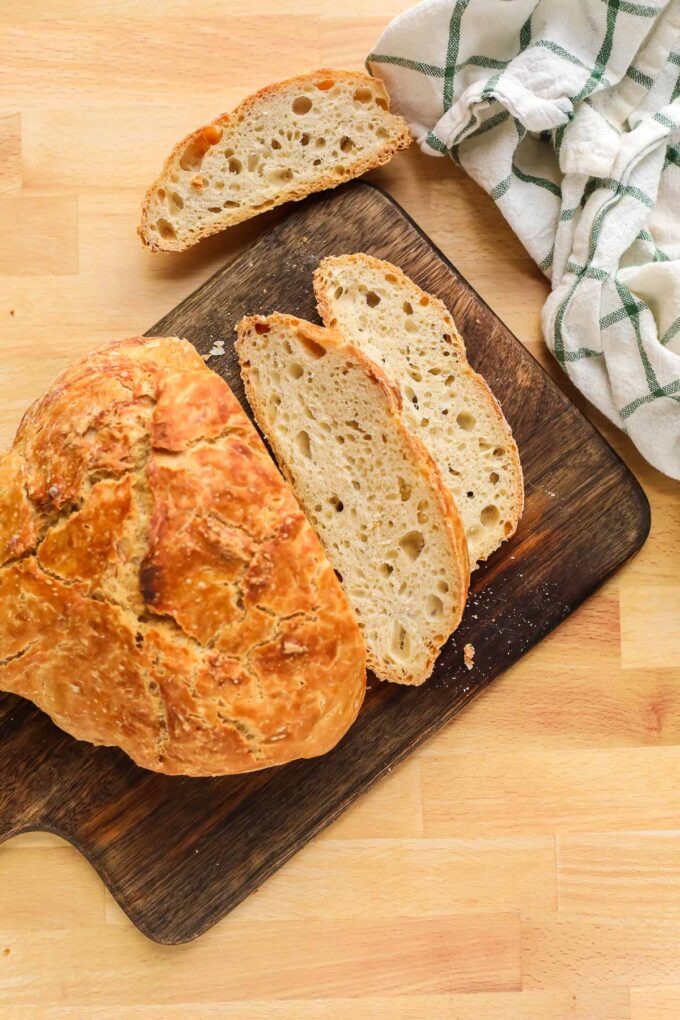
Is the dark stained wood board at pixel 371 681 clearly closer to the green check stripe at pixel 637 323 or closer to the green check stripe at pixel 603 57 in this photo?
the green check stripe at pixel 637 323

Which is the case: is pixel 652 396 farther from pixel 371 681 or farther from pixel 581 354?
pixel 371 681

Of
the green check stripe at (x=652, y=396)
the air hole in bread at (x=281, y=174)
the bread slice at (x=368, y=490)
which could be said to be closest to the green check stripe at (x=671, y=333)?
the green check stripe at (x=652, y=396)

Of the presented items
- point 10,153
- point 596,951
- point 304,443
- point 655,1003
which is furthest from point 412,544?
point 10,153

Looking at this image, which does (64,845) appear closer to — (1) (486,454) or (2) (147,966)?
(2) (147,966)

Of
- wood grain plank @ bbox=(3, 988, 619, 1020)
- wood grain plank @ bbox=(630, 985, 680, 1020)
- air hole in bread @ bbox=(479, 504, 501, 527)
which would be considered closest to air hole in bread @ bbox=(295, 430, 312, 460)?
air hole in bread @ bbox=(479, 504, 501, 527)

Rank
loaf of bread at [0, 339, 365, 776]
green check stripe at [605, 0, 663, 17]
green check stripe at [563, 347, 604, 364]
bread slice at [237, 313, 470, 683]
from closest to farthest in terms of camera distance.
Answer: loaf of bread at [0, 339, 365, 776] → bread slice at [237, 313, 470, 683] → green check stripe at [605, 0, 663, 17] → green check stripe at [563, 347, 604, 364]

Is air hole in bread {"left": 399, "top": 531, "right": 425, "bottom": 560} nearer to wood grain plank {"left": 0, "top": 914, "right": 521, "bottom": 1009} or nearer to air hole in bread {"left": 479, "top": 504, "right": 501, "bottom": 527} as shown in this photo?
air hole in bread {"left": 479, "top": 504, "right": 501, "bottom": 527}

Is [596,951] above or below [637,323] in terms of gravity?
below
